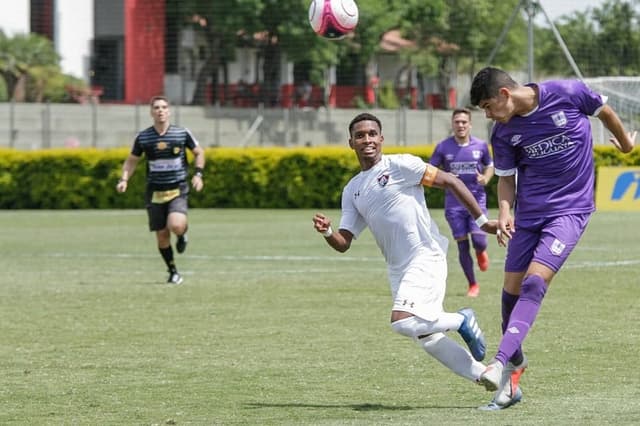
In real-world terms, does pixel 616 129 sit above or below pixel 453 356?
above

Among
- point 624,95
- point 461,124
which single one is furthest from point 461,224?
point 624,95

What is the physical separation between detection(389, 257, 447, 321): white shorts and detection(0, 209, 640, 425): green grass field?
577 mm

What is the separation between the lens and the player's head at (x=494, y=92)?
8.01m

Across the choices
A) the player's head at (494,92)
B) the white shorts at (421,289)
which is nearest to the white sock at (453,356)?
the white shorts at (421,289)

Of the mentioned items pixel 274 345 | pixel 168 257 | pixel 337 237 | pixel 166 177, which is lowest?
pixel 168 257

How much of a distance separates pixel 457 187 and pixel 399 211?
403 millimetres

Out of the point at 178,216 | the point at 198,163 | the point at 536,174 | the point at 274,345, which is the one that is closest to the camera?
the point at 536,174

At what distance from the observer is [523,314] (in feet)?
26.0

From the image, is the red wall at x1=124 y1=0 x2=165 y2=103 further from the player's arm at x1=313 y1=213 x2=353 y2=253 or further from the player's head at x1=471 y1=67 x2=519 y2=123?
the player's head at x1=471 y1=67 x2=519 y2=123

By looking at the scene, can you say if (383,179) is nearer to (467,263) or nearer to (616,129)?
(616,129)

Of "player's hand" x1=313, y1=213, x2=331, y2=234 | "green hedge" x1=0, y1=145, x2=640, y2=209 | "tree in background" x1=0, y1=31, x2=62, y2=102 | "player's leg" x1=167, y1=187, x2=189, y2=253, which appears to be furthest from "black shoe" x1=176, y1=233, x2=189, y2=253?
"tree in background" x1=0, y1=31, x2=62, y2=102

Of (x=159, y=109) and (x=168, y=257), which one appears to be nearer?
(x=159, y=109)

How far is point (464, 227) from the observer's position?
15516mm

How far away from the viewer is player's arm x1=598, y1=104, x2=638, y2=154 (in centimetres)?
844
